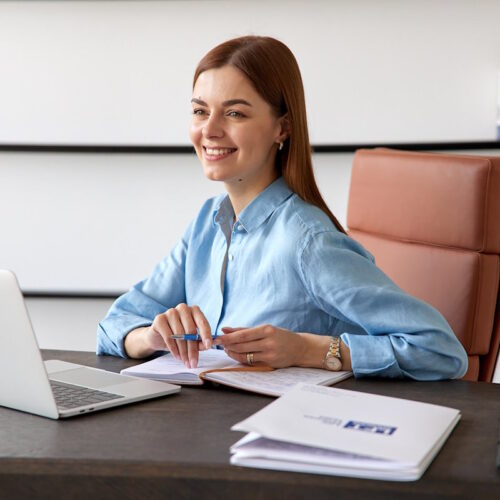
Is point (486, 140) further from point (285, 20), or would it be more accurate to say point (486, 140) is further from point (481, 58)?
point (285, 20)

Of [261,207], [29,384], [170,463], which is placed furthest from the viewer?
[261,207]

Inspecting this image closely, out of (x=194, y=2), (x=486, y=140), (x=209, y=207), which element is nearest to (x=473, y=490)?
(x=209, y=207)

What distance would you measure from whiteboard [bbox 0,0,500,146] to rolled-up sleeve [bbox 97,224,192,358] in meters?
1.11

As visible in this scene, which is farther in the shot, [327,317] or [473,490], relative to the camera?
[327,317]

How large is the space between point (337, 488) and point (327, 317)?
0.71 meters

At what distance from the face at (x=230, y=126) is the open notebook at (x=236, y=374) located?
375mm

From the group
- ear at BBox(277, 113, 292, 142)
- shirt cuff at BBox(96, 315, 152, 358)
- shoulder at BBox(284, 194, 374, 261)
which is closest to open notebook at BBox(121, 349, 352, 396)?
shirt cuff at BBox(96, 315, 152, 358)

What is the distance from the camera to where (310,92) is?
111 inches

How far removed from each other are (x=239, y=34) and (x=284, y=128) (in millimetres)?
1217

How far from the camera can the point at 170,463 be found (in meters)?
0.96

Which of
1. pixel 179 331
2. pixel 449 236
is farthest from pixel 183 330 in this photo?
pixel 449 236

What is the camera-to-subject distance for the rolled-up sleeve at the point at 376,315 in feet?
4.57

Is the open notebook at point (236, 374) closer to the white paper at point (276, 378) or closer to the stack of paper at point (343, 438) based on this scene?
the white paper at point (276, 378)

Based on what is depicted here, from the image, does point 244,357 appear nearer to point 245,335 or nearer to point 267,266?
point 245,335
